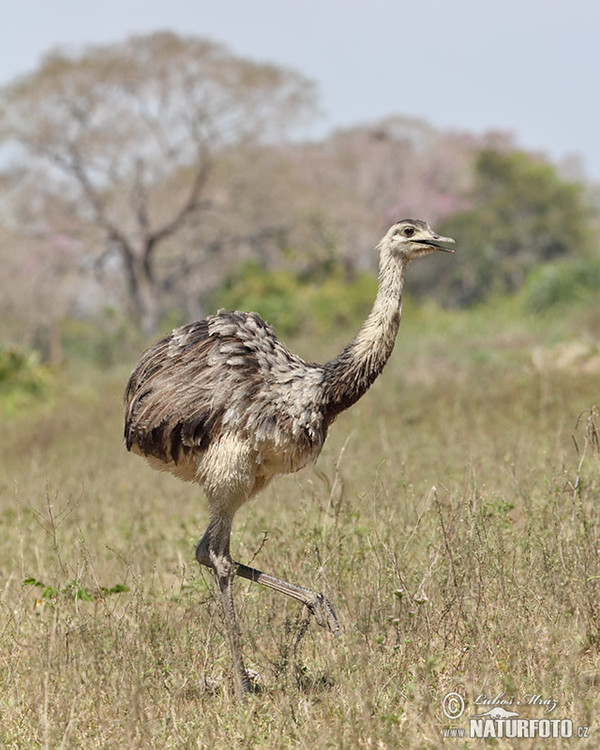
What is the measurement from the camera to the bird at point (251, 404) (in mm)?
4383

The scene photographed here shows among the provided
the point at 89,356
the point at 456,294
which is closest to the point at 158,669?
the point at 89,356

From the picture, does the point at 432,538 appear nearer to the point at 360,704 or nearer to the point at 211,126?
the point at 360,704

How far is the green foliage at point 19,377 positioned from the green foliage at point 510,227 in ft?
61.1

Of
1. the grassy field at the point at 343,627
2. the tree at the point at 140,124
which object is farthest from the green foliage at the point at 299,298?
the grassy field at the point at 343,627

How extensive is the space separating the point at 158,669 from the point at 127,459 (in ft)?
19.9

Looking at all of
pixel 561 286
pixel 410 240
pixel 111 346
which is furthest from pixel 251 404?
pixel 111 346

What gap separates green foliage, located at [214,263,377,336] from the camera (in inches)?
867

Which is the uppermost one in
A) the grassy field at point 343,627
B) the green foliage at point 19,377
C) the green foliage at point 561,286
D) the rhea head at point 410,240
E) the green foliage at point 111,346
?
the green foliage at point 561,286

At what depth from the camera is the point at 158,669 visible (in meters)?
4.14

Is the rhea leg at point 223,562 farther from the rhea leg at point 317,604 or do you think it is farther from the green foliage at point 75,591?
the green foliage at point 75,591

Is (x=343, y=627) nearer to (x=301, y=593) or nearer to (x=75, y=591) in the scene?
(x=301, y=593)

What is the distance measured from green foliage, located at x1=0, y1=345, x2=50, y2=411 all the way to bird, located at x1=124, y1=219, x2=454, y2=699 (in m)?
12.4

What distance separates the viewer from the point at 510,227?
34.6 m

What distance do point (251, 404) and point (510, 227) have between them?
31.5 metres
